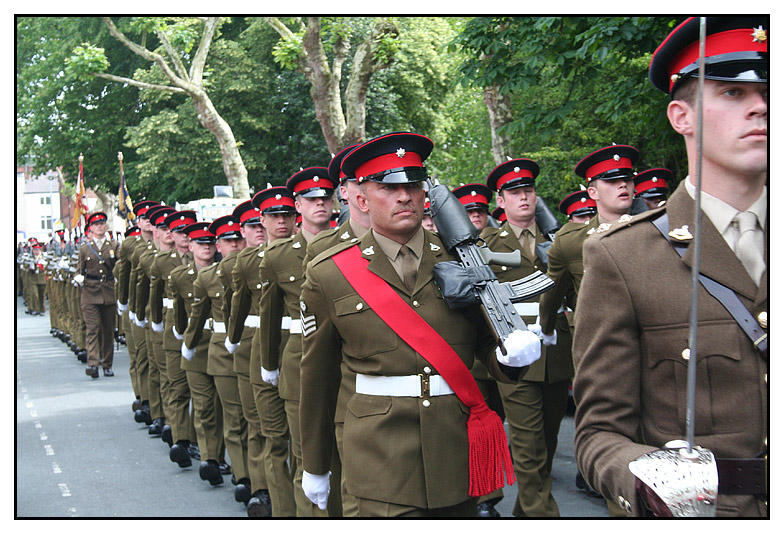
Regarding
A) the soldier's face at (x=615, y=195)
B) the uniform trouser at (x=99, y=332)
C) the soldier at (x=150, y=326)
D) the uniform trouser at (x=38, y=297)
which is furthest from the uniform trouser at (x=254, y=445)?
the uniform trouser at (x=38, y=297)

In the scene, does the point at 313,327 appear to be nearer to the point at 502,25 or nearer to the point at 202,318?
the point at 202,318

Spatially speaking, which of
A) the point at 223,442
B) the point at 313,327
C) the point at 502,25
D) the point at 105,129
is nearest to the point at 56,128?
the point at 105,129

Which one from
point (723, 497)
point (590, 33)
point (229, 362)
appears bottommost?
point (229, 362)

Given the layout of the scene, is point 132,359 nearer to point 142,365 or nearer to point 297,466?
point 142,365

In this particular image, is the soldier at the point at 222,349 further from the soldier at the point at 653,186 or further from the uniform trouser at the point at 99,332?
the uniform trouser at the point at 99,332

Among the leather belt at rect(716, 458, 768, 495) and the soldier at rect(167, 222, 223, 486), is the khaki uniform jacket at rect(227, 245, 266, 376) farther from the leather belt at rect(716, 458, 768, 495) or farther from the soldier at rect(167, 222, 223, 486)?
the leather belt at rect(716, 458, 768, 495)

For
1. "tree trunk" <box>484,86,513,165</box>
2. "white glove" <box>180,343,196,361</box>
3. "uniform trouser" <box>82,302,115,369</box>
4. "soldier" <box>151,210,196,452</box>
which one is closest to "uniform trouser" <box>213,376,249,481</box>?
"white glove" <box>180,343,196,361</box>

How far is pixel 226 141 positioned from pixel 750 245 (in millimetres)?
22355

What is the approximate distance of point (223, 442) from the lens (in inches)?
341

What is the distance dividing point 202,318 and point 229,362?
873mm

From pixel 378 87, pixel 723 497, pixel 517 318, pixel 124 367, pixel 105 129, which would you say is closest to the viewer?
pixel 723 497

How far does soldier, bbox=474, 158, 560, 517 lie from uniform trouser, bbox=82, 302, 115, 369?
9.62 metres

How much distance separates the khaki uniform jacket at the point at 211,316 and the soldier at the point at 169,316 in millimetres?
951

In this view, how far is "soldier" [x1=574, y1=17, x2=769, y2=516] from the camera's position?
85.9 inches
